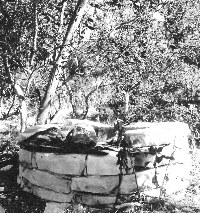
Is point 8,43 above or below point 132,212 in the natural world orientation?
above

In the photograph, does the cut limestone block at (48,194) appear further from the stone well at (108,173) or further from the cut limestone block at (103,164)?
the cut limestone block at (103,164)

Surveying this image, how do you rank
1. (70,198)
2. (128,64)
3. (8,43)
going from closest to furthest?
(70,198) < (8,43) < (128,64)

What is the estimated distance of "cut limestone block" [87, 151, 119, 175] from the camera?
9.74ft

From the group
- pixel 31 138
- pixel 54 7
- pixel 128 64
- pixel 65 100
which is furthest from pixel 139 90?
pixel 31 138

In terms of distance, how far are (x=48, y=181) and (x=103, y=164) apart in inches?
28.2

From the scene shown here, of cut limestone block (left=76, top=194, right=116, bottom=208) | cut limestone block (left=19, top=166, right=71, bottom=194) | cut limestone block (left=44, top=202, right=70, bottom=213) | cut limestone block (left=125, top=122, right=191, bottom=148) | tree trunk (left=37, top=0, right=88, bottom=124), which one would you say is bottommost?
cut limestone block (left=44, top=202, right=70, bottom=213)

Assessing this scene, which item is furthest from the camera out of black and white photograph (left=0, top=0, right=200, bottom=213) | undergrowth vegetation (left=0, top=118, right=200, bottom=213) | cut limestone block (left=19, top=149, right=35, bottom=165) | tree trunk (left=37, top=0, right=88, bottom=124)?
tree trunk (left=37, top=0, right=88, bottom=124)

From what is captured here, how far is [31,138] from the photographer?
11.3 feet

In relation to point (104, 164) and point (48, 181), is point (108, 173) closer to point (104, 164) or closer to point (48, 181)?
point (104, 164)

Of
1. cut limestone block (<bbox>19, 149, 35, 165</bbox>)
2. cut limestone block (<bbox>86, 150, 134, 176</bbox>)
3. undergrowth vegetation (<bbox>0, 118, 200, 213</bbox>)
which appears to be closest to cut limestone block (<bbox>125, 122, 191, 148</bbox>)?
cut limestone block (<bbox>86, 150, 134, 176</bbox>)

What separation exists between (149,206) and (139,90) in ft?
14.2

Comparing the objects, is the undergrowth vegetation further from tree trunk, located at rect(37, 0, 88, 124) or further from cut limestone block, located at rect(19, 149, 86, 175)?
tree trunk, located at rect(37, 0, 88, 124)

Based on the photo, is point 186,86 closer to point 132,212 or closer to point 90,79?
point 90,79

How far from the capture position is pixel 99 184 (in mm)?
3012
